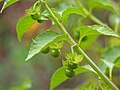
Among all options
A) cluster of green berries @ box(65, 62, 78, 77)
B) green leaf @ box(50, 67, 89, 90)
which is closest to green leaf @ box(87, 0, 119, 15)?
green leaf @ box(50, 67, 89, 90)

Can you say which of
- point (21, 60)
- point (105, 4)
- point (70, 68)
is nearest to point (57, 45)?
point (70, 68)

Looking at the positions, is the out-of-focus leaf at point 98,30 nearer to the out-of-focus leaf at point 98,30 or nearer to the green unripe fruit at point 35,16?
the out-of-focus leaf at point 98,30

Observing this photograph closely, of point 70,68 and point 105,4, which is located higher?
point 70,68

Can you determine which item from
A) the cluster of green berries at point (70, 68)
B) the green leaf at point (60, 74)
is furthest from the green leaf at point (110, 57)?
the cluster of green berries at point (70, 68)

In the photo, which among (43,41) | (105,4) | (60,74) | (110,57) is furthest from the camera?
(105,4)

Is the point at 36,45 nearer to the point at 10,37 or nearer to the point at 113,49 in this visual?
the point at 113,49

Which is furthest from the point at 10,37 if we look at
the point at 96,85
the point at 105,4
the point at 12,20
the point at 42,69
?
the point at 96,85

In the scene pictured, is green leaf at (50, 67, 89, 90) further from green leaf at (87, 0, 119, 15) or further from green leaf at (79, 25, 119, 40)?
green leaf at (87, 0, 119, 15)

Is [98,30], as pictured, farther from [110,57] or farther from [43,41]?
[110,57]
